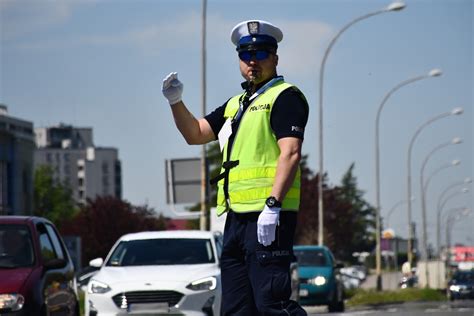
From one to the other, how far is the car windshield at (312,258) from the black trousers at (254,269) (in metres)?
23.6

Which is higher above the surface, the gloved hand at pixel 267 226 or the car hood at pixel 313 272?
the gloved hand at pixel 267 226

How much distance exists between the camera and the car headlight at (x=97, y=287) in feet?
54.2

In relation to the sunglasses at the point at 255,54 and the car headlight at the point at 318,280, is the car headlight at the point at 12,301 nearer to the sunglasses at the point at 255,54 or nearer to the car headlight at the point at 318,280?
the sunglasses at the point at 255,54

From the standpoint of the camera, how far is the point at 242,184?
745cm

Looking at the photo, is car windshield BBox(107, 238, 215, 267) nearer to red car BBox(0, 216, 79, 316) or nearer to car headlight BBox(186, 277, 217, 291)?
car headlight BBox(186, 277, 217, 291)

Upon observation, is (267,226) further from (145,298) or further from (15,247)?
(145,298)

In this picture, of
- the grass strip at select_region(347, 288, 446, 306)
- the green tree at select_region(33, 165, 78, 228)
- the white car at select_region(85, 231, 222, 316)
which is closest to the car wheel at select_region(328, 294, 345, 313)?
the grass strip at select_region(347, 288, 446, 306)

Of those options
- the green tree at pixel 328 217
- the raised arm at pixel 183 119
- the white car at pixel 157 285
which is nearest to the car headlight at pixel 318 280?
the white car at pixel 157 285

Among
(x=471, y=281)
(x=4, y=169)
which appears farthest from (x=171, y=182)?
(x=4, y=169)

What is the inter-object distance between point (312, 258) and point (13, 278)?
61.6ft

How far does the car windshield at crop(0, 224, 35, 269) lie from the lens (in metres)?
13.3

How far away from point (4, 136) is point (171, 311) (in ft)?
228

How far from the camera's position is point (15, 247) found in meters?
13.6

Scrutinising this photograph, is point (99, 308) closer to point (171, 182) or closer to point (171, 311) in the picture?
point (171, 311)
